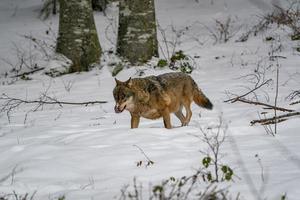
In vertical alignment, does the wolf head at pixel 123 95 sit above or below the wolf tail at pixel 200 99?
above

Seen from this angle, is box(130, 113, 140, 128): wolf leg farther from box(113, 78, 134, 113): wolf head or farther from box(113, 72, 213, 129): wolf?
box(113, 78, 134, 113): wolf head

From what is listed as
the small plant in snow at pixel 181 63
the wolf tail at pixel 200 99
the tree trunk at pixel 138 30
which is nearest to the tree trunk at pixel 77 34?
the tree trunk at pixel 138 30

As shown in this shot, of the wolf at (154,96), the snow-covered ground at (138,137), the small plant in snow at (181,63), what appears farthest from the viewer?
the small plant in snow at (181,63)

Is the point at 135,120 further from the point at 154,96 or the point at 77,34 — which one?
the point at 77,34

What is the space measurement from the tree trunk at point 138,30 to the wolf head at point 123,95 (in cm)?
533

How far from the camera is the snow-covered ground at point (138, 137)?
178 inches

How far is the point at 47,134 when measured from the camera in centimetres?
677

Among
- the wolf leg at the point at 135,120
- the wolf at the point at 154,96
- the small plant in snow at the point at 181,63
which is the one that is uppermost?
the wolf at the point at 154,96

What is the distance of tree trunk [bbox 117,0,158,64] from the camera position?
11.8 metres

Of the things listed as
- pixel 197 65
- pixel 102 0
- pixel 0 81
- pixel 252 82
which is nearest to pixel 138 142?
pixel 252 82

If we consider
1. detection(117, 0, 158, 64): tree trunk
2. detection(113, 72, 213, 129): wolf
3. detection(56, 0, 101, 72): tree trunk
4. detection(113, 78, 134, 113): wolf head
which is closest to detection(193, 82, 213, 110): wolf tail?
detection(113, 72, 213, 129): wolf

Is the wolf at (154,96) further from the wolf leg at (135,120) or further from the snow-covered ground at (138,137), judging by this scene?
the snow-covered ground at (138,137)

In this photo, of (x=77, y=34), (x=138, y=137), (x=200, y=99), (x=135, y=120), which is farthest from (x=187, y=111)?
(x=77, y=34)

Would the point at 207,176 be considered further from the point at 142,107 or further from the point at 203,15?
the point at 203,15
